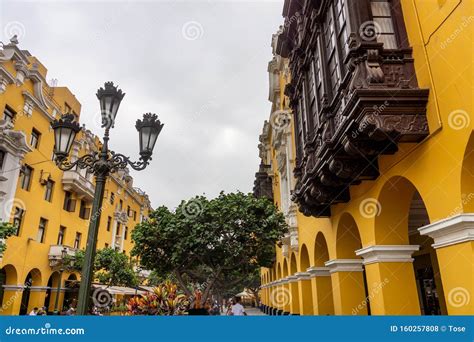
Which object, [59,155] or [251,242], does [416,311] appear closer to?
[59,155]

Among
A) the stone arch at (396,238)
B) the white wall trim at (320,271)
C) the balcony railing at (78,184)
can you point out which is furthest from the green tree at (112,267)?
the stone arch at (396,238)

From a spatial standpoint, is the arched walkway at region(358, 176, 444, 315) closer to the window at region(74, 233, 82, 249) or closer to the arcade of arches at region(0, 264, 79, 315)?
the arcade of arches at region(0, 264, 79, 315)

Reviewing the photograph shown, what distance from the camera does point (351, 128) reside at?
559 centimetres

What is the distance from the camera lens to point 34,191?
20.0m

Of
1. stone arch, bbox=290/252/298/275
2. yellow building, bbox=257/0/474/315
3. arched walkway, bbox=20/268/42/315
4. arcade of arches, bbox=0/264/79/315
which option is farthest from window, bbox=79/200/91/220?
yellow building, bbox=257/0/474/315

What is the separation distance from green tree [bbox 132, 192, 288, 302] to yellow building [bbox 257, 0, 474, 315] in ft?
19.1

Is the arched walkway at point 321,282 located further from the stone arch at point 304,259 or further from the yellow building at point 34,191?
the yellow building at point 34,191

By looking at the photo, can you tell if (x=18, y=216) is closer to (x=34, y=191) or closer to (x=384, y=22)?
(x=34, y=191)

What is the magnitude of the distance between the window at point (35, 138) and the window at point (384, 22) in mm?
19790

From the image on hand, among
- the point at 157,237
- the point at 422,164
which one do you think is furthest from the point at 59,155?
the point at 157,237

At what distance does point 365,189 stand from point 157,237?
34.5 feet

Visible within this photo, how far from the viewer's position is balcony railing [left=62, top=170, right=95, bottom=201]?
75.8 feet

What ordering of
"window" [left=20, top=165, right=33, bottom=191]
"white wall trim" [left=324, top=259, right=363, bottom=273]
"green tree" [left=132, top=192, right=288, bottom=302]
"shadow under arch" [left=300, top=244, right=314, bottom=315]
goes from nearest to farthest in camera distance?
1. "white wall trim" [left=324, top=259, right=363, bottom=273]
2. "shadow under arch" [left=300, top=244, right=314, bottom=315]
3. "green tree" [left=132, top=192, right=288, bottom=302]
4. "window" [left=20, top=165, right=33, bottom=191]

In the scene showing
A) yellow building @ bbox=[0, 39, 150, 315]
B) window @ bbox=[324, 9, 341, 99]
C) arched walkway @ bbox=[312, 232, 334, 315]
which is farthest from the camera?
yellow building @ bbox=[0, 39, 150, 315]
